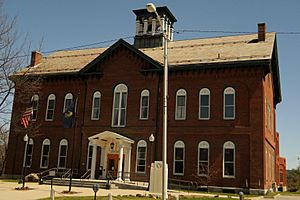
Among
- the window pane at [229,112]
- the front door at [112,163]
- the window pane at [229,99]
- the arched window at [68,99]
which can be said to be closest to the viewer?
the window pane at [229,112]

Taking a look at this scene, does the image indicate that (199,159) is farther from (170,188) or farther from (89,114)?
(89,114)

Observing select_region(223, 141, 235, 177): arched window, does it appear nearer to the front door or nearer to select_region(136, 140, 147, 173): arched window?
select_region(136, 140, 147, 173): arched window

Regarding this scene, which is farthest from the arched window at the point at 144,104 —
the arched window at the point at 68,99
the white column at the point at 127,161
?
the arched window at the point at 68,99

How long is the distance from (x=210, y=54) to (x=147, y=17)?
1097 centimetres

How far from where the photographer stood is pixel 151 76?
33.2 meters

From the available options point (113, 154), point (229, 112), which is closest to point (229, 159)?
point (229, 112)

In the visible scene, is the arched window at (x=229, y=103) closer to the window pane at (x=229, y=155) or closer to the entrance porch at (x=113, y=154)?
the window pane at (x=229, y=155)

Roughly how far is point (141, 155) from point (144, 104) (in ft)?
14.4

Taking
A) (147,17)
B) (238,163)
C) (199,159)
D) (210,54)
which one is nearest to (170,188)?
(199,159)

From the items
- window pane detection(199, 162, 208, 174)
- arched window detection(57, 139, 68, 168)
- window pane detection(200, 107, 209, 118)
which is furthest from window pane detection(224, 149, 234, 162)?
arched window detection(57, 139, 68, 168)

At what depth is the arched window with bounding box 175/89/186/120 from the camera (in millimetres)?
31609

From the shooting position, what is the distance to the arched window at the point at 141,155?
104 ft

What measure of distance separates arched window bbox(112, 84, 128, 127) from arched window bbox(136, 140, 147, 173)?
2.51 metres

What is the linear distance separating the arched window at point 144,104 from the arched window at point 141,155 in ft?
7.65
